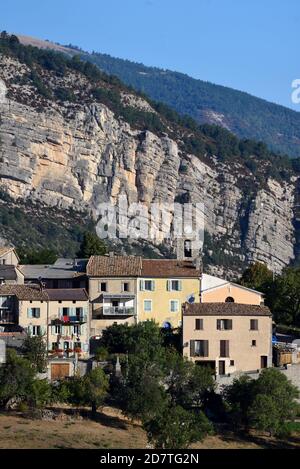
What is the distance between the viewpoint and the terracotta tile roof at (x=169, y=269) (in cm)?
9112

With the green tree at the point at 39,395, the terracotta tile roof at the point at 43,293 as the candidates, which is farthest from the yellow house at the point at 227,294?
the green tree at the point at 39,395

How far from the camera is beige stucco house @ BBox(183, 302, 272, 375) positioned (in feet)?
276

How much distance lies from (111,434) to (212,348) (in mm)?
11395

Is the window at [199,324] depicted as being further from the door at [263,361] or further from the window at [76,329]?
the window at [76,329]

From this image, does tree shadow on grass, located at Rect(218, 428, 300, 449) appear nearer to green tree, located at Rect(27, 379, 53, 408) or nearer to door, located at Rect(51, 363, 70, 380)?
green tree, located at Rect(27, 379, 53, 408)

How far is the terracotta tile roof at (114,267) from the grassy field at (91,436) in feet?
44.7

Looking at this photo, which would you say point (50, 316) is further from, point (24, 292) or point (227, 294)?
point (227, 294)

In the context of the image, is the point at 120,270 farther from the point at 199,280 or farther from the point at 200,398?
the point at 200,398

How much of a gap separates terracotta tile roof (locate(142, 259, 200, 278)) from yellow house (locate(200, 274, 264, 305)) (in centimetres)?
Result: 97

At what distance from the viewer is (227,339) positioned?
84312 millimetres

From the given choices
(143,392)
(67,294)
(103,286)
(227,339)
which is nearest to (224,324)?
(227,339)

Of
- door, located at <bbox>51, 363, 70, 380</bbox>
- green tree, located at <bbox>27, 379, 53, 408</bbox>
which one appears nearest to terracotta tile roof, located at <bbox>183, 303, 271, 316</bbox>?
door, located at <bbox>51, 363, 70, 380</bbox>

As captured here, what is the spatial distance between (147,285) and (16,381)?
631 inches
